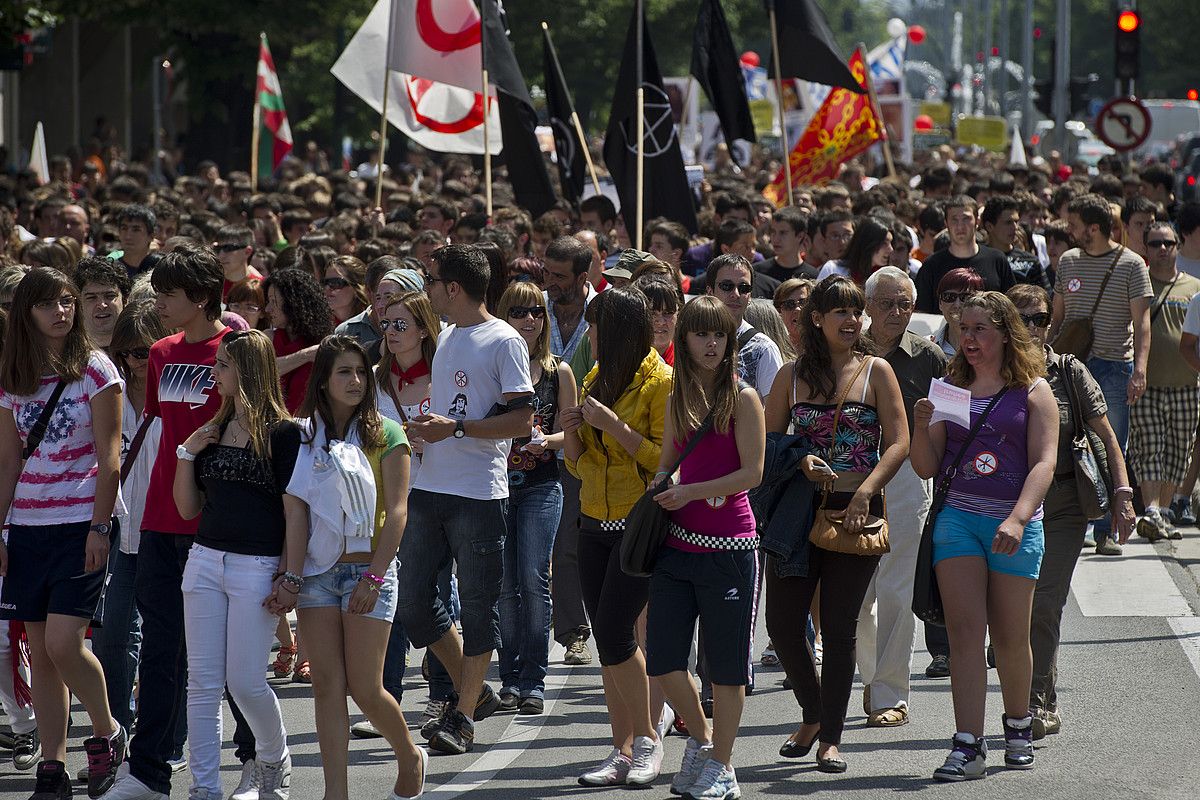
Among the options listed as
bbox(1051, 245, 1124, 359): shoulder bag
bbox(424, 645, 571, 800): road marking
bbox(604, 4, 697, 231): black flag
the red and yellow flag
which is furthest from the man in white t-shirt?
the red and yellow flag

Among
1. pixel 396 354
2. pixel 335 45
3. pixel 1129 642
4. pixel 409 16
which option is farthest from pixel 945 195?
pixel 335 45

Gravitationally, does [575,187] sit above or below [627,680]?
above

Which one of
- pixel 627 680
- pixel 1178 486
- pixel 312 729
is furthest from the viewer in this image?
pixel 1178 486

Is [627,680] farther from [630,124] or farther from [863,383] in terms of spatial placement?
[630,124]

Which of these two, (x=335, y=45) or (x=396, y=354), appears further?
(x=335, y=45)

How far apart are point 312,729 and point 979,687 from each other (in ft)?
8.87

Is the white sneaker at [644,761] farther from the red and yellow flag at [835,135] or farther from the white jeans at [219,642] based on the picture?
the red and yellow flag at [835,135]

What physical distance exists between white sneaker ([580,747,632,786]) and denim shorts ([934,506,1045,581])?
54.3 inches

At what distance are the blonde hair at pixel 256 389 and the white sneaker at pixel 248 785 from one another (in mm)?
1151

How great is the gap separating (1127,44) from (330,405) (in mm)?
19654

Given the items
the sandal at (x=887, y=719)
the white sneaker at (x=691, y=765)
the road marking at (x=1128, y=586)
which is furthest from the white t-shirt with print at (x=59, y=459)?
the road marking at (x=1128, y=586)

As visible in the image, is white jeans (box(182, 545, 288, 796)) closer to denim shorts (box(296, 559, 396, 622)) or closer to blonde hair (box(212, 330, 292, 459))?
denim shorts (box(296, 559, 396, 622))

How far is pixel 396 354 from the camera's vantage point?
24.7 ft

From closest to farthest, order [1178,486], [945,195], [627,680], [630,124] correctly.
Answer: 1. [627,680]
2. [1178,486]
3. [630,124]
4. [945,195]
